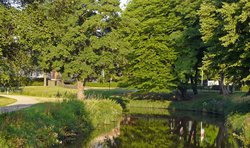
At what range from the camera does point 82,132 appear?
26.6 metres

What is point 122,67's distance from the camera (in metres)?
44.6

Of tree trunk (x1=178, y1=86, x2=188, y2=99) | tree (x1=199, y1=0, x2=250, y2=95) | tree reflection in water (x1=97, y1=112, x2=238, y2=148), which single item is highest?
tree (x1=199, y1=0, x2=250, y2=95)

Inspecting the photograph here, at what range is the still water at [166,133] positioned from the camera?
25.2 metres

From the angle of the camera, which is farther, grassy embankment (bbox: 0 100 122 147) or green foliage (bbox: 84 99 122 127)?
green foliage (bbox: 84 99 122 127)

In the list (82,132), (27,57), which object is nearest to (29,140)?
(27,57)

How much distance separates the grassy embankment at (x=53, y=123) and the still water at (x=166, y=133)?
1279 millimetres

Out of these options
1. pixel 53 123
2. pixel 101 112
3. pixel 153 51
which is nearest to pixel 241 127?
pixel 101 112

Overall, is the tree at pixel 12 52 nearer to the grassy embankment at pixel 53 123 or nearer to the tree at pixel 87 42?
the grassy embankment at pixel 53 123

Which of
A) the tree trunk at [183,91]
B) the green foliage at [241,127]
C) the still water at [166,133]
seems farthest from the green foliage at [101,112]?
the tree trunk at [183,91]

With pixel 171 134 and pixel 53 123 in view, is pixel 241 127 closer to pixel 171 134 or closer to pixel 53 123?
pixel 171 134

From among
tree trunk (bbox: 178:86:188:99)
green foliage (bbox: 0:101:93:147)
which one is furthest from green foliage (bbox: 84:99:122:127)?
tree trunk (bbox: 178:86:188:99)

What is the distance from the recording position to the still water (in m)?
25.2

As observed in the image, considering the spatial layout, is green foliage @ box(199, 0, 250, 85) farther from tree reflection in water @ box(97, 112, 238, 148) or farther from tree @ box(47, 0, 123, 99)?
tree @ box(47, 0, 123, 99)

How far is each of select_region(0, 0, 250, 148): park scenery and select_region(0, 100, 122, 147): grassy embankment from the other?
7 centimetres
